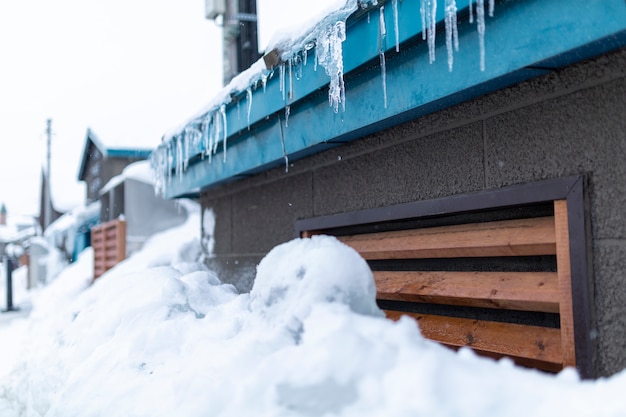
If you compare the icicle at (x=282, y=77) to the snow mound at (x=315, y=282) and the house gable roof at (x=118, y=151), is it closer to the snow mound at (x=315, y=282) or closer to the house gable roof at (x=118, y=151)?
the snow mound at (x=315, y=282)

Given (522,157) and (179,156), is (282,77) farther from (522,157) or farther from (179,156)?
(179,156)

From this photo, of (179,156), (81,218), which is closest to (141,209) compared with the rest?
(179,156)

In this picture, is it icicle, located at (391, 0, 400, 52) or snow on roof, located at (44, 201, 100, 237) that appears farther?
snow on roof, located at (44, 201, 100, 237)

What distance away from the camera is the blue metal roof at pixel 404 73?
78.9 inches

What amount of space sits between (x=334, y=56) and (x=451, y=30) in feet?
2.67

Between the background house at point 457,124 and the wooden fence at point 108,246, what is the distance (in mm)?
7961

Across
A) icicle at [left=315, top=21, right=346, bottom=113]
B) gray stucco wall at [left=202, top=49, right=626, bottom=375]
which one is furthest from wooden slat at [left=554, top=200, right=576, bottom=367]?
icicle at [left=315, top=21, right=346, bottom=113]

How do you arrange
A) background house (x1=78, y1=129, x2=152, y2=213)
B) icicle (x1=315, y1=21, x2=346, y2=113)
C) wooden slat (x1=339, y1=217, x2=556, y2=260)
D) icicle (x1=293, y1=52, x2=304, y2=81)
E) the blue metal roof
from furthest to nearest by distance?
background house (x1=78, y1=129, x2=152, y2=213), icicle (x1=293, y1=52, x2=304, y2=81), icicle (x1=315, y1=21, x2=346, y2=113), wooden slat (x1=339, y1=217, x2=556, y2=260), the blue metal roof

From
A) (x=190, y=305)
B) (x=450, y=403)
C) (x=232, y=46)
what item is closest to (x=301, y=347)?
(x=450, y=403)

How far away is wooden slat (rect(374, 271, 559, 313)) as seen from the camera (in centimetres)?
241

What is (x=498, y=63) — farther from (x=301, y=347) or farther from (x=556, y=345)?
(x=301, y=347)

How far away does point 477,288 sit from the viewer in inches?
108

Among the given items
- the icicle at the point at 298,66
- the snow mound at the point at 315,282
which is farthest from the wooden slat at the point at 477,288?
the icicle at the point at 298,66

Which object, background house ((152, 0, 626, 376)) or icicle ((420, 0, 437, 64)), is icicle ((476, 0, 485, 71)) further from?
icicle ((420, 0, 437, 64))
